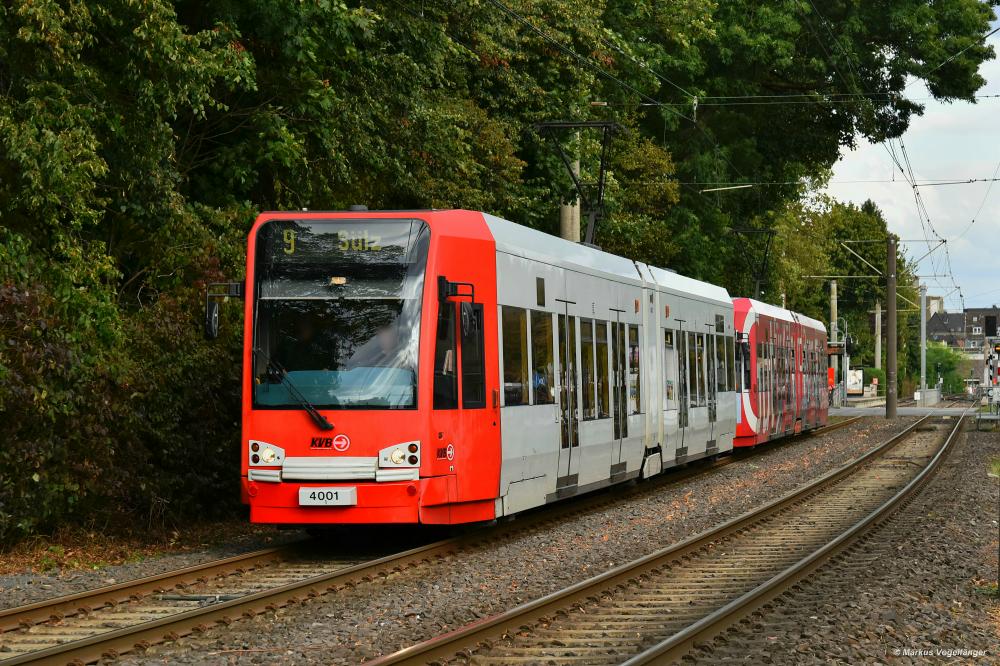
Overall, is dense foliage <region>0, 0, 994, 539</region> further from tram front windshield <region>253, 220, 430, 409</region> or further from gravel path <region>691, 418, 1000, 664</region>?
gravel path <region>691, 418, 1000, 664</region>

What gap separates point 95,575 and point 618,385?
8.01 meters

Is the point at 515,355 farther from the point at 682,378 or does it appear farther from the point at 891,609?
the point at 682,378

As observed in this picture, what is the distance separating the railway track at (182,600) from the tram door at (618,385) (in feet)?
13.0

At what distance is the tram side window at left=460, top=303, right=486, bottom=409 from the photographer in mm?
13445

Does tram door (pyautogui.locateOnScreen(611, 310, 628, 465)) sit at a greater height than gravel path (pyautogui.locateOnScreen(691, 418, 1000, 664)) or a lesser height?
greater

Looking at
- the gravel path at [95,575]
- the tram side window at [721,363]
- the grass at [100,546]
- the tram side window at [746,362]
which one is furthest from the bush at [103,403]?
the tram side window at [746,362]

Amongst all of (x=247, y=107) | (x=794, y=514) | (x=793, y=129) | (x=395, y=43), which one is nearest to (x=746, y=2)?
(x=793, y=129)

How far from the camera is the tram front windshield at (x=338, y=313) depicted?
1309 cm

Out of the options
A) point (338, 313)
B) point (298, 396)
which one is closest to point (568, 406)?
point (338, 313)

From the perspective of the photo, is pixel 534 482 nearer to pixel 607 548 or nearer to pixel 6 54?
pixel 607 548

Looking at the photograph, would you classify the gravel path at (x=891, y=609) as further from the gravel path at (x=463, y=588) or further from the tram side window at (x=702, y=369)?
the tram side window at (x=702, y=369)

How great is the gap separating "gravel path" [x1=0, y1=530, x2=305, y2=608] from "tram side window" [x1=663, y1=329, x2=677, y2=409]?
7815 millimetres

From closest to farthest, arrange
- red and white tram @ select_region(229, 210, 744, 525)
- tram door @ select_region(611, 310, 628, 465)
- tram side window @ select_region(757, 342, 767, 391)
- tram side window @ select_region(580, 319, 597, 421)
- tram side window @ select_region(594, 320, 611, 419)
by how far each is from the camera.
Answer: red and white tram @ select_region(229, 210, 744, 525)
tram side window @ select_region(580, 319, 597, 421)
tram side window @ select_region(594, 320, 611, 419)
tram door @ select_region(611, 310, 628, 465)
tram side window @ select_region(757, 342, 767, 391)

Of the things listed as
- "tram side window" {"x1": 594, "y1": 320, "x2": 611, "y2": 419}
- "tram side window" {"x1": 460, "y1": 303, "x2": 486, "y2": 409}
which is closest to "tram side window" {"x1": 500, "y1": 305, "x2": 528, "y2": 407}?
"tram side window" {"x1": 460, "y1": 303, "x2": 486, "y2": 409}
